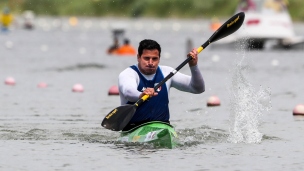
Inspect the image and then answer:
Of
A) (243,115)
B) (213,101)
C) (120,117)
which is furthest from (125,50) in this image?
(120,117)

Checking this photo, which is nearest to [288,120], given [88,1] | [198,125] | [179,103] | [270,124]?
[270,124]

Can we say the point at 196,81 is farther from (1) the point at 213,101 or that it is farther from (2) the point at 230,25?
(1) the point at 213,101

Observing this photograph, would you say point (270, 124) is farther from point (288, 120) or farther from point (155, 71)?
point (155, 71)

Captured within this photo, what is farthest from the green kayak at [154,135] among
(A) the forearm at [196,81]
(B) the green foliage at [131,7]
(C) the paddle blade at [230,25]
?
(B) the green foliage at [131,7]

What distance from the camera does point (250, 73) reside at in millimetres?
24047

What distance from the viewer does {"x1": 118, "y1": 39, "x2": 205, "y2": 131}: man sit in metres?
11.5

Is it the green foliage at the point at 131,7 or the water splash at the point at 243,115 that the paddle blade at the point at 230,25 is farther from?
the green foliage at the point at 131,7

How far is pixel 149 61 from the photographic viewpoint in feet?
38.1

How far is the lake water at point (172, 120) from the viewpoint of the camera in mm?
10602

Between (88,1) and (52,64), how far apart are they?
48251 millimetres

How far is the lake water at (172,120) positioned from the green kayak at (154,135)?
16 cm

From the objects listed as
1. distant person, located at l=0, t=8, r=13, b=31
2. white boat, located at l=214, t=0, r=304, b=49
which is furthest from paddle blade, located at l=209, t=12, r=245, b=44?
distant person, located at l=0, t=8, r=13, b=31

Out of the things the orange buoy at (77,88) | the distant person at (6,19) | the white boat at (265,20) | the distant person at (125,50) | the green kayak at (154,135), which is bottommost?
the green kayak at (154,135)

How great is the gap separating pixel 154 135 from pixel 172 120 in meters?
3.74
